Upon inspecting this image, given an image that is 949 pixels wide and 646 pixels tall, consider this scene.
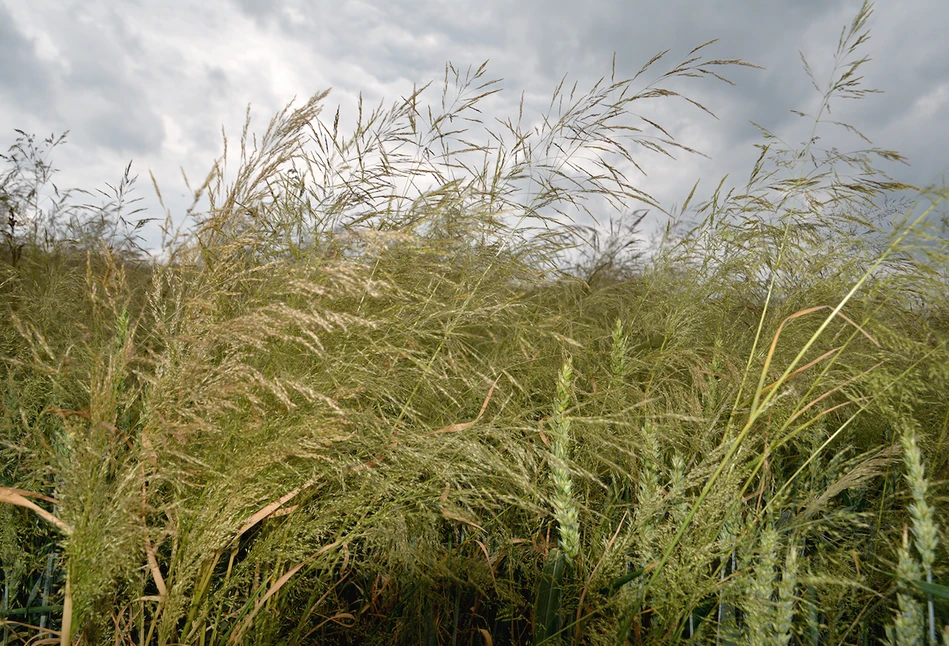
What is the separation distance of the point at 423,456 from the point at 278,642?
1.89 ft

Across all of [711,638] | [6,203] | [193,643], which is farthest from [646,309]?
[6,203]

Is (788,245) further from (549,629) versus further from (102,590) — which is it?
(102,590)

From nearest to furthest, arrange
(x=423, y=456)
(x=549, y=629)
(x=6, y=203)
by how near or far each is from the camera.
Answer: (x=549, y=629) < (x=423, y=456) < (x=6, y=203)

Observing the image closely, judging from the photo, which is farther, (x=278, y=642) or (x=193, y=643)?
(x=278, y=642)

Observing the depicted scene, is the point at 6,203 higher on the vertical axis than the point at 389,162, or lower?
higher

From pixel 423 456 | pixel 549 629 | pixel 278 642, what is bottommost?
pixel 278 642

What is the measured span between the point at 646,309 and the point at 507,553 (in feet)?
4.74

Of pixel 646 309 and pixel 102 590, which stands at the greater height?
pixel 646 309

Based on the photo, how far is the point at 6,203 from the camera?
12.2 ft

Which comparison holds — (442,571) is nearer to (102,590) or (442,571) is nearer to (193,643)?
(193,643)

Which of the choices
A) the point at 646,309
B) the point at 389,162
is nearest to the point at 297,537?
the point at 389,162

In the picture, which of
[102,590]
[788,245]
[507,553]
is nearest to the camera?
[102,590]

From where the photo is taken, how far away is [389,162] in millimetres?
1967

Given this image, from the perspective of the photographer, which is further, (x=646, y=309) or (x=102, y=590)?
(x=646, y=309)
